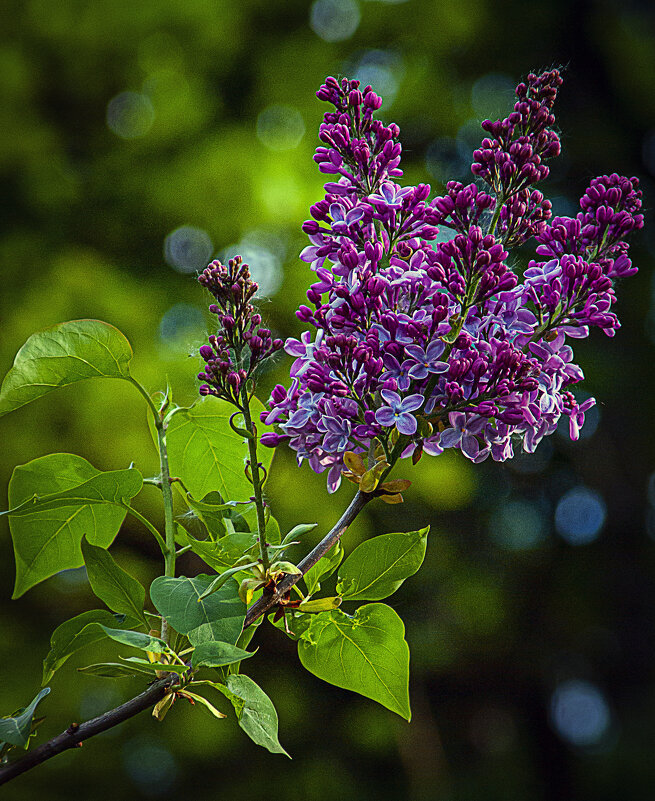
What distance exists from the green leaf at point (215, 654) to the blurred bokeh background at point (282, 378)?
4.40 ft

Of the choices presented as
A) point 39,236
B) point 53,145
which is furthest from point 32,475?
point 53,145

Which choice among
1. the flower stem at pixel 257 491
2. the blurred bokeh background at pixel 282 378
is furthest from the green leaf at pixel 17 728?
the blurred bokeh background at pixel 282 378

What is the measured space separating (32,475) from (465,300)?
0.26 m

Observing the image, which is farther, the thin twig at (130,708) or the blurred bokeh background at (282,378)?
the blurred bokeh background at (282,378)

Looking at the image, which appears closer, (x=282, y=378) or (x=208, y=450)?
(x=208, y=450)

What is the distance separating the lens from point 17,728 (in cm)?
35

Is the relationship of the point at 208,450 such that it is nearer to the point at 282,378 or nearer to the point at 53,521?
the point at 53,521

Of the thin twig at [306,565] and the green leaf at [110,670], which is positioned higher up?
the thin twig at [306,565]

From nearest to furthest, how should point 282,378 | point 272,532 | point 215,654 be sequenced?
point 215,654 → point 272,532 → point 282,378

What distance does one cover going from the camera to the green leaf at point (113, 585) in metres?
0.39

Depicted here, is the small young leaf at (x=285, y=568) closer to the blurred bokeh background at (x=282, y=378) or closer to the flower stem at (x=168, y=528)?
the flower stem at (x=168, y=528)

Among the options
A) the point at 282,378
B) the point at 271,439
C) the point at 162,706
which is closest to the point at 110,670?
the point at 162,706

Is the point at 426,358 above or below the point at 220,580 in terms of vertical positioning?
above

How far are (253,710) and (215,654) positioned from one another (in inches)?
1.7
